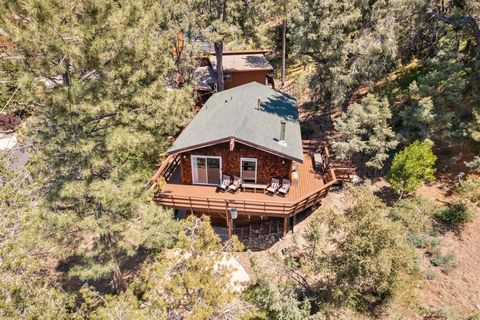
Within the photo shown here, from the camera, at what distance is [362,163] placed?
67.5 feet

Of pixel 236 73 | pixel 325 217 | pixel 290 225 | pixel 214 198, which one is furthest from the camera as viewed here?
pixel 236 73

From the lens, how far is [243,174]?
17.0 meters

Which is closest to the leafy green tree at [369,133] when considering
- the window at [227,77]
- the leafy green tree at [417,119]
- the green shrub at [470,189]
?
the leafy green tree at [417,119]

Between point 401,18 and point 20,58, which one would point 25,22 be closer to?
point 20,58

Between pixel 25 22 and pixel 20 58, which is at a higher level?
pixel 25 22

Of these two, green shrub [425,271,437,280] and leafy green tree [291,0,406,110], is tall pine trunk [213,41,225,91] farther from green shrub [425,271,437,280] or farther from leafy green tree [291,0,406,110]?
green shrub [425,271,437,280]

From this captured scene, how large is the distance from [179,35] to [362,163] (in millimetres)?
18785

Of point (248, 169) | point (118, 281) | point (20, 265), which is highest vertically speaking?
point (248, 169)

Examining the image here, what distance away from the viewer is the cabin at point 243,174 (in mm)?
15672

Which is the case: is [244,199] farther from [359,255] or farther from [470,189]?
[470,189]

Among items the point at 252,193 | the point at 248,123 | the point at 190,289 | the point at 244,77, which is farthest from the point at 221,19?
the point at 190,289

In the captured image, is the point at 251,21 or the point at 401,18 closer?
the point at 401,18

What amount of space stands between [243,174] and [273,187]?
6.06ft

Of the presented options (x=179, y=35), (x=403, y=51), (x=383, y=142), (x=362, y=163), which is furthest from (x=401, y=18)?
(x=179, y=35)
